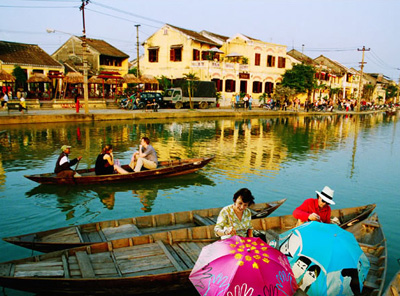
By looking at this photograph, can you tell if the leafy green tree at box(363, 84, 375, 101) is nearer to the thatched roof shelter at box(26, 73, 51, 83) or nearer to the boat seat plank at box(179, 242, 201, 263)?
the thatched roof shelter at box(26, 73, 51, 83)

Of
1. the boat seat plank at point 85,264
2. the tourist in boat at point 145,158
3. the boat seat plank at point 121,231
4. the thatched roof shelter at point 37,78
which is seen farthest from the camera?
the thatched roof shelter at point 37,78

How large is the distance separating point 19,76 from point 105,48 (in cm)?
1444

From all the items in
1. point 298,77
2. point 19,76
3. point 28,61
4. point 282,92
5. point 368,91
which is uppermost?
point 28,61

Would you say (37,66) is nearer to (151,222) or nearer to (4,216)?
(4,216)

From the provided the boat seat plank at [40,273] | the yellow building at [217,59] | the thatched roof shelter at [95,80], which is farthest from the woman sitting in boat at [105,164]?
the yellow building at [217,59]

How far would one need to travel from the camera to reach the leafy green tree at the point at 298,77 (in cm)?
4668

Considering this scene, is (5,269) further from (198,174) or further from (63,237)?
(198,174)

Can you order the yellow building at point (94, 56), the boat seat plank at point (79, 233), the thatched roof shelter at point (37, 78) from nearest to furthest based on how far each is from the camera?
1. the boat seat plank at point (79, 233)
2. the thatched roof shelter at point (37, 78)
3. the yellow building at point (94, 56)

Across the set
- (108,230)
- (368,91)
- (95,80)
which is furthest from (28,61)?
(368,91)

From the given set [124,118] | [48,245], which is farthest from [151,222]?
[124,118]

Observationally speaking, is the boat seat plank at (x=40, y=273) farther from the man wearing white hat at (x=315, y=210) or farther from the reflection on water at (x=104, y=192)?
the reflection on water at (x=104, y=192)

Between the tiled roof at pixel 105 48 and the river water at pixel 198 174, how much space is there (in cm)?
2274

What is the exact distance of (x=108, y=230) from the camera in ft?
22.7

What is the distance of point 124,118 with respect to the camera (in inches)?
1103
